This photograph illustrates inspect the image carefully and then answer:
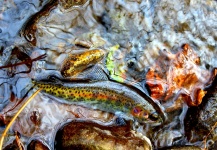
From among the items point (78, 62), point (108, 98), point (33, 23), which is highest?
point (33, 23)

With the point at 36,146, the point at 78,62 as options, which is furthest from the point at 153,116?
the point at 36,146

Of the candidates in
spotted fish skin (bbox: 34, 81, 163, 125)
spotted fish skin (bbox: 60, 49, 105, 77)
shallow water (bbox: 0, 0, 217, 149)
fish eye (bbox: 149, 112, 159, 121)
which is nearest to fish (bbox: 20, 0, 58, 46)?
shallow water (bbox: 0, 0, 217, 149)

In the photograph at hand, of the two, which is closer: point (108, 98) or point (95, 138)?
point (95, 138)

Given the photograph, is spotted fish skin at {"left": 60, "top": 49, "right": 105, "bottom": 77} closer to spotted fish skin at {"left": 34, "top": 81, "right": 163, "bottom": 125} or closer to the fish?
spotted fish skin at {"left": 34, "top": 81, "right": 163, "bottom": 125}

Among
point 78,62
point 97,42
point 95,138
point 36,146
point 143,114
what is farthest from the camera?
point 97,42

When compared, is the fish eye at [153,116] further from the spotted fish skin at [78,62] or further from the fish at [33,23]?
the fish at [33,23]

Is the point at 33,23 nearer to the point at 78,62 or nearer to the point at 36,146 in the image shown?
the point at 78,62

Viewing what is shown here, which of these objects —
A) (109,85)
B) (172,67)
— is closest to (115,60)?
(109,85)
